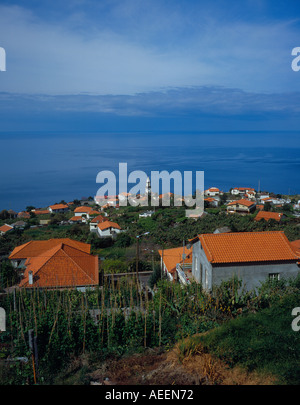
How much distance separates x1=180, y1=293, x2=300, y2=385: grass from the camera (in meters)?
4.42

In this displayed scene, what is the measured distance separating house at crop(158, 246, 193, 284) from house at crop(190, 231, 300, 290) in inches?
47.3

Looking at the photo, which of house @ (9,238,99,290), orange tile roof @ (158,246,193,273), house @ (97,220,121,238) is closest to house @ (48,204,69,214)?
house @ (97,220,121,238)

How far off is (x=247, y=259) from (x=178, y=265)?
3108 mm

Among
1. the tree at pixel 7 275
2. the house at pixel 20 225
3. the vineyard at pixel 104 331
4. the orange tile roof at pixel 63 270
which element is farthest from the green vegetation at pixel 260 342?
the house at pixel 20 225

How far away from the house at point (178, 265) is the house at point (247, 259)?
1.20 metres

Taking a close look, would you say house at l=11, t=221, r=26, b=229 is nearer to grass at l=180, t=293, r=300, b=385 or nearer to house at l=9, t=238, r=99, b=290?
house at l=9, t=238, r=99, b=290

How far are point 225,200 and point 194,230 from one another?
841 inches

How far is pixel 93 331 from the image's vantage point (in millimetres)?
5652

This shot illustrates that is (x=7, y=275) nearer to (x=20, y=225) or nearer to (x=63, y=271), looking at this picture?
(x=63, y=271)

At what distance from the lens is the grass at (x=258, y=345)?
4422mm

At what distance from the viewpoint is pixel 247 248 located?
875 cm

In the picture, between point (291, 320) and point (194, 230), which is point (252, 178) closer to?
point (194, 230)

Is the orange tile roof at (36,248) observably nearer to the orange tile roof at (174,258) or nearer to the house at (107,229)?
the orange tile roof at (174,258)
